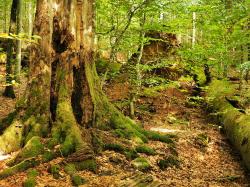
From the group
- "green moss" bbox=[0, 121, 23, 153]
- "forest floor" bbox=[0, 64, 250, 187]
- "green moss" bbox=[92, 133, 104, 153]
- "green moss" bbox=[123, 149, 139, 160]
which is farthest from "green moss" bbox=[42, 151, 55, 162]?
"green moss" bbox=[123, 149, 139, 160]

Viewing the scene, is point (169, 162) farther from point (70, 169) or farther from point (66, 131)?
point (70, 169)

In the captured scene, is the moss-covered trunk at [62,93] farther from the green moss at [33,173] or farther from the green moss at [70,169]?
the green moss at [33,173]

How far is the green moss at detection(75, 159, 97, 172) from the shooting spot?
5.96m

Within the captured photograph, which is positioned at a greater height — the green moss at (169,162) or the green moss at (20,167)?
the green moss at (20,167)

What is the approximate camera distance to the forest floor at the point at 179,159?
5684 millimetres

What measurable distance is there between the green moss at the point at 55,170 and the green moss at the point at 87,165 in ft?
1.43

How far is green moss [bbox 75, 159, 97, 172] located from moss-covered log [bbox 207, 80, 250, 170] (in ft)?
13.5

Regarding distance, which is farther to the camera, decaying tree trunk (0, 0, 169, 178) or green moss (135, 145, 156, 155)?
green moss (135, 145, 156, 155)

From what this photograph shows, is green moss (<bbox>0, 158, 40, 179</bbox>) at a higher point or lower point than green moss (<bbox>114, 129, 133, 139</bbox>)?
lower

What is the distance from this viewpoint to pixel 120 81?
664 inches

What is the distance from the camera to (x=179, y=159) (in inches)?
321

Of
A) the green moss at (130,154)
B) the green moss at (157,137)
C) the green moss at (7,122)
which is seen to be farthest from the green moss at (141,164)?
the green moss at (7,122)

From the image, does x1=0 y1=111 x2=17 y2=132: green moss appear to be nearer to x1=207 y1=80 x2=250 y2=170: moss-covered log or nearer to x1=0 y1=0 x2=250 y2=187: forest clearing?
x1=0 y1=0 x2=250 y2=187: forest clearing

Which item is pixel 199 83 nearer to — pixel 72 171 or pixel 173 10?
pixel 173 10
